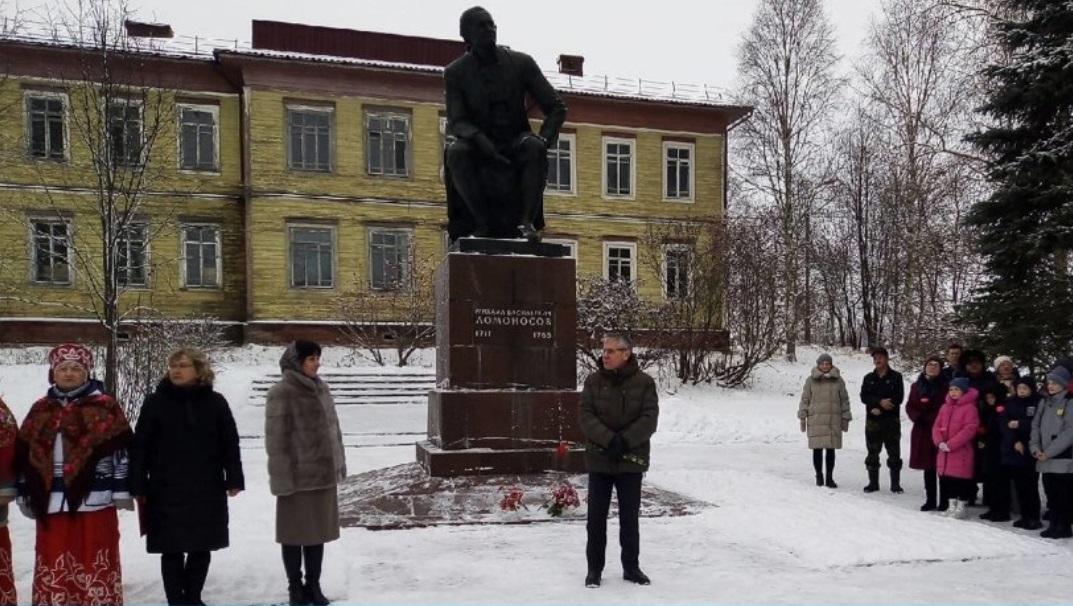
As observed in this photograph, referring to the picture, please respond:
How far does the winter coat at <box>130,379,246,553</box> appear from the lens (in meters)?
4.68

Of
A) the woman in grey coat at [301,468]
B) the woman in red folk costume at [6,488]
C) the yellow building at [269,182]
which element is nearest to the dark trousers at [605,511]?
the woman in grey coat at [301,468]

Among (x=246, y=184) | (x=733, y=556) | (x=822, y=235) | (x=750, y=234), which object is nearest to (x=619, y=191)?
(x=750, y=234)

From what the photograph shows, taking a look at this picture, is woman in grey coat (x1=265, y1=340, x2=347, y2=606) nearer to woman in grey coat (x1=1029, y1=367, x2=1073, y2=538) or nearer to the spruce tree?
woman in grey coat (x1=1029, y1=367, x2=1073, y2=538)

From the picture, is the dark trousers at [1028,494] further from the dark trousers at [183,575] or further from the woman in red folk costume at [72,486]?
the woman in red folk costume at [72,486]

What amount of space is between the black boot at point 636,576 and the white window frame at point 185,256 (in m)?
23.5

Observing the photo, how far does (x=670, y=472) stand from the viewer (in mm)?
10953

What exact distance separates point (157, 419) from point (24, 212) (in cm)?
2369

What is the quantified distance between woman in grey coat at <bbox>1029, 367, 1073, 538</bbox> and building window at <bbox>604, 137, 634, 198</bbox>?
22765 millimetres

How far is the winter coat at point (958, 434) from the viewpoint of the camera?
27.4 feet

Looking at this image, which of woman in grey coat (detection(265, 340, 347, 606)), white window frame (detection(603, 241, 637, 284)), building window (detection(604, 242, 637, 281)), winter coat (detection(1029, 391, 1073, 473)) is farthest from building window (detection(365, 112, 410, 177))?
woman in grey coat (detection(265, 340, 347, 606))

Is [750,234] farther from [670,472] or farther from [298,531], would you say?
[298,531]

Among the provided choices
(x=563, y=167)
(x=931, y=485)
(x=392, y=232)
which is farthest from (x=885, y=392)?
(x=563, y=167)

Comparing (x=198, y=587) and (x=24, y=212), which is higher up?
(x=24, y=212)

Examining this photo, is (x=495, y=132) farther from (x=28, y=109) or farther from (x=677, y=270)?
(x=28, y=109)
